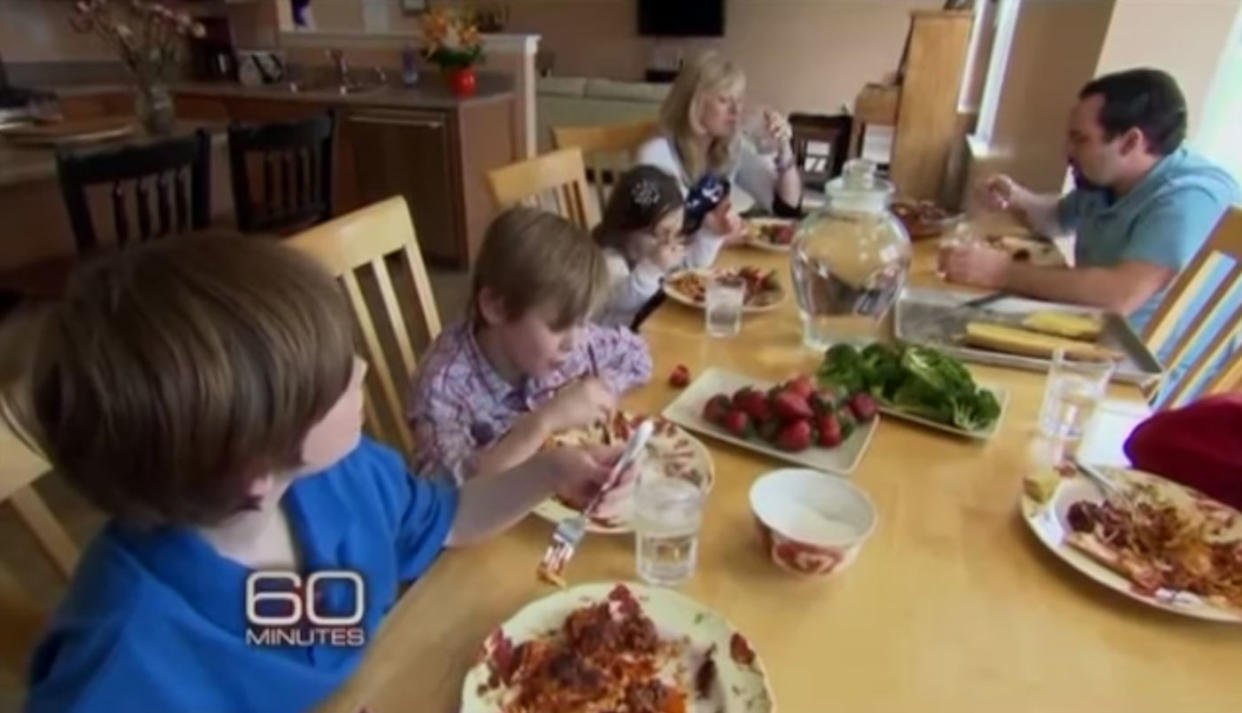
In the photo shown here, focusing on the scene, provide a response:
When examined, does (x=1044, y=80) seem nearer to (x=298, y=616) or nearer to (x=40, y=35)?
(x=298, y=616)

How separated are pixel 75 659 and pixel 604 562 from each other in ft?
1.47

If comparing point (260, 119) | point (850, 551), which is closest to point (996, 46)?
point (260, 119)

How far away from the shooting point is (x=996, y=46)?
4262mm

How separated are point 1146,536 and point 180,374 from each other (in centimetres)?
95

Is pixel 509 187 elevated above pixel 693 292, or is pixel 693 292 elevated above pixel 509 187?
pixel 509 187

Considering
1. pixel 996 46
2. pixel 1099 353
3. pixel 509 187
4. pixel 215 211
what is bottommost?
pixel 215 211

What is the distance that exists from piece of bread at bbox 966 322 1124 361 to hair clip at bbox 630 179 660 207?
70 centimetres

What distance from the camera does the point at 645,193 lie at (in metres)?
1.66

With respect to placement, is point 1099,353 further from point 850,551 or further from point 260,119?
point 260,119

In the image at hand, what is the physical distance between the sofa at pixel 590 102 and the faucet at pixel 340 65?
1.93 m

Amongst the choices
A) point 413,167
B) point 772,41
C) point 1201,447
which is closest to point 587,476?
point 1201,447

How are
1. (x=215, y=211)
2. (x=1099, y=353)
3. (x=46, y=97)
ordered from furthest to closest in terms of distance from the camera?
(x=46, y=97) < (x=215, y=211) < (x=1099, y=353)

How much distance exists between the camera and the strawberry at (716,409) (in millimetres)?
1024

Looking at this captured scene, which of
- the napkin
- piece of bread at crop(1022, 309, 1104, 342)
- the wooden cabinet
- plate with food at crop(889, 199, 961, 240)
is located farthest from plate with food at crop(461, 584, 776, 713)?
the wooden cabinet
